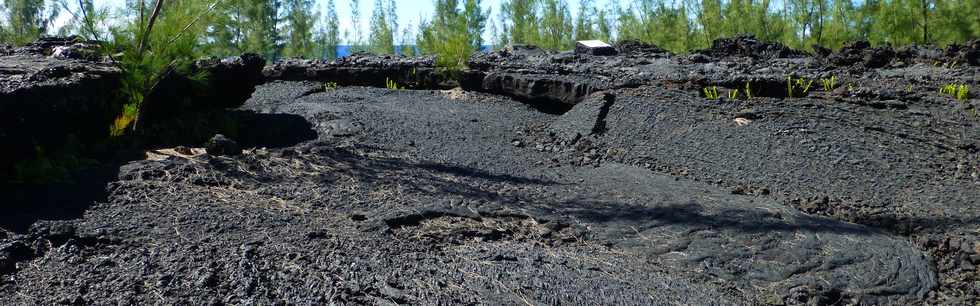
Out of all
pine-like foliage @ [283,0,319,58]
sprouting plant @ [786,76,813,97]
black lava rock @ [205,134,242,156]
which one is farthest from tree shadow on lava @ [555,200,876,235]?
pine-like foliage @ [283,0,319,58]

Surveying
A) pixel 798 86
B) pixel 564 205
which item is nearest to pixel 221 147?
pixel 564 205

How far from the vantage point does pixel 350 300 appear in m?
2.80

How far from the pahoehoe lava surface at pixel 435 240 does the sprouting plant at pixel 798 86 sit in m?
1.45

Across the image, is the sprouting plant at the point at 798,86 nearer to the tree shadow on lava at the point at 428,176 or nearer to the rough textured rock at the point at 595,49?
the tree shadow on lava at the point at 428,176

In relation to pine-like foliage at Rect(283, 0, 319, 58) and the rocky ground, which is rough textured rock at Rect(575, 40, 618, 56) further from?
pine-like foliage at Rect(283, 0, 319, 58)

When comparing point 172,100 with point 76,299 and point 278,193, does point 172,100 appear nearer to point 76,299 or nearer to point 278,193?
point 278,193

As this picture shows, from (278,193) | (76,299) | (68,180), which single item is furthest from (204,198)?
(76,299)

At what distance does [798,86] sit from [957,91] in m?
1.22

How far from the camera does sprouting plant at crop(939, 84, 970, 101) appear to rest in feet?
20.2

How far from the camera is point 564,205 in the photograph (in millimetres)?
4285

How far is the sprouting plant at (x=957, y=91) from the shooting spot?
6.16 m

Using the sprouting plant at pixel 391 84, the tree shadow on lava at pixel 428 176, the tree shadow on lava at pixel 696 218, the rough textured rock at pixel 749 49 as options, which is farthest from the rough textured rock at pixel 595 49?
the tree shadow on lava at pixel 696 218

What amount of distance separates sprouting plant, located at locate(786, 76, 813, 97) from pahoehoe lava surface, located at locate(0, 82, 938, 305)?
1.45 metres

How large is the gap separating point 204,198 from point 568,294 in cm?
191
